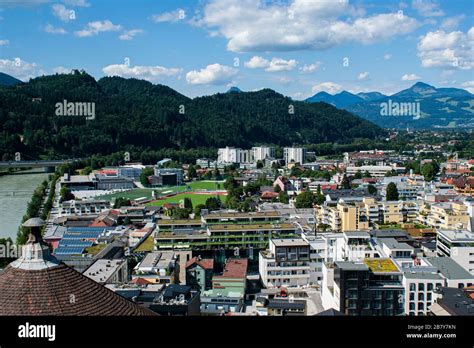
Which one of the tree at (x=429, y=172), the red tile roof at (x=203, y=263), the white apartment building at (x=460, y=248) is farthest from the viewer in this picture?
the tree at (x=429, y=172)

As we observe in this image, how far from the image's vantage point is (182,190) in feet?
50.0

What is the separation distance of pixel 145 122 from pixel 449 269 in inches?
780

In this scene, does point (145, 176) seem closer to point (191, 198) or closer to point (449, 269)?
point (191, 198)

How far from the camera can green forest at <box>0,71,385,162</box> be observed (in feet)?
63.5

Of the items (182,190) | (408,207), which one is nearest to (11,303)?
(408,207)

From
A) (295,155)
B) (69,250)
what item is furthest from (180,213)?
(295,155)

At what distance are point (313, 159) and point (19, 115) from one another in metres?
11.5

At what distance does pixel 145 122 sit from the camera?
23844 mm

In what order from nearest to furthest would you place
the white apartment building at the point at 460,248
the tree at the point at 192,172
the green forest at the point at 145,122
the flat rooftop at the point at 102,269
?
the flat rooftop at the point at 102,269 < the white apartment building at the point at 460,248 < the tree at the point at 192,172 < the green forest at the point at 145,122

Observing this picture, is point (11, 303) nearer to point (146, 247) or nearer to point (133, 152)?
point (146, 247)

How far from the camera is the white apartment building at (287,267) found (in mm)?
6262

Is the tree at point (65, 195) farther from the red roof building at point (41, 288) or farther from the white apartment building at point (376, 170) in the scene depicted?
the red roof building at point (41, 288)

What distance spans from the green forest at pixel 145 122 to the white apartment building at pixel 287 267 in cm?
646

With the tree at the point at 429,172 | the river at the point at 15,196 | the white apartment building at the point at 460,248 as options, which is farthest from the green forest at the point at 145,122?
the white apartment building at the point at 460,248
